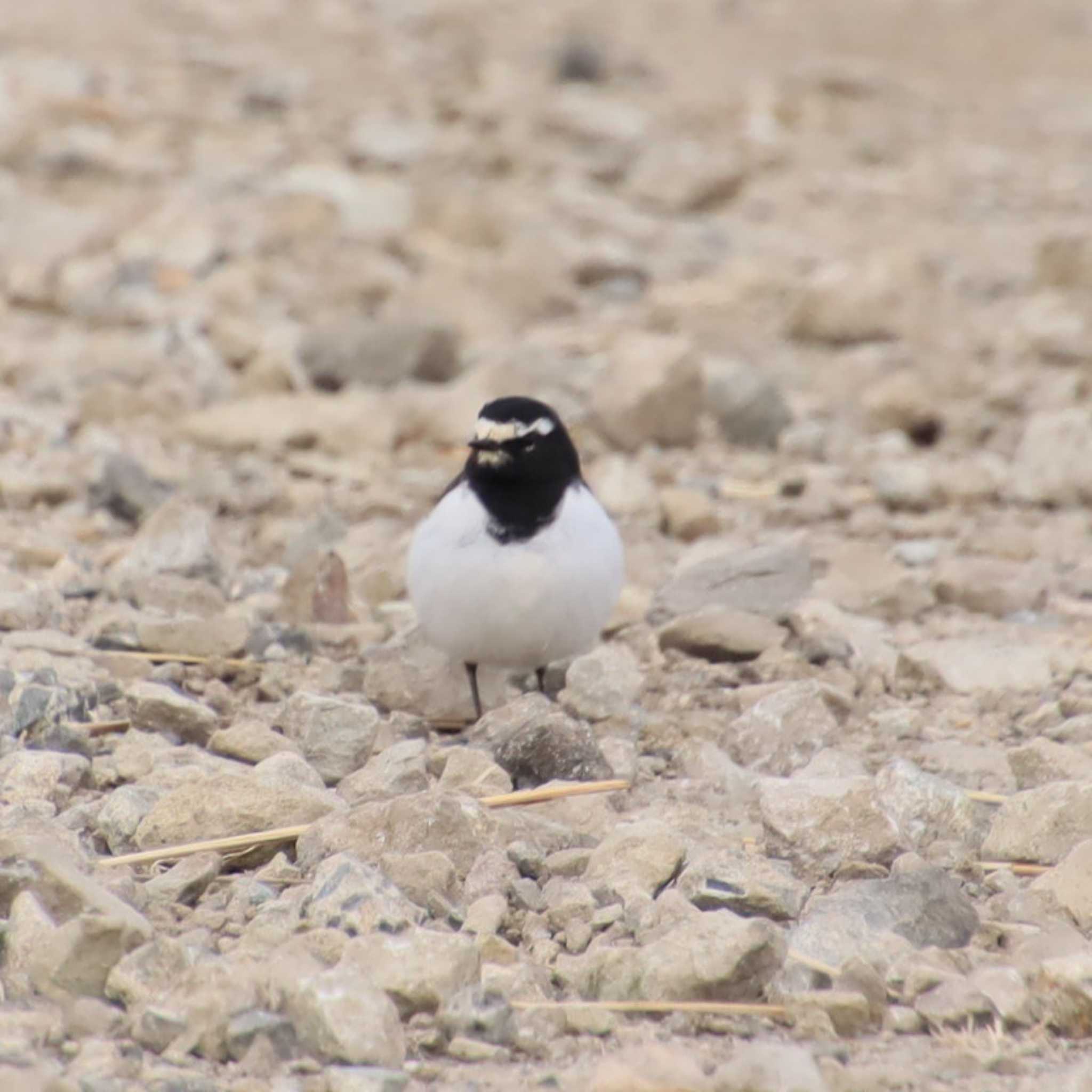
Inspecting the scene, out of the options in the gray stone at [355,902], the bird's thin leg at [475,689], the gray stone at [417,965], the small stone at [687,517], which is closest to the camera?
the gray stone at [417,965]

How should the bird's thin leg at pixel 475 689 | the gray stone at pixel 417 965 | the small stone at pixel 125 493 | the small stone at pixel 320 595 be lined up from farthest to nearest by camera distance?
the small stone at pixel 125 493
the small stone at pixel 320 595
the bird's thin leg at pixel 475 689
the gray stone at pixel 417 965

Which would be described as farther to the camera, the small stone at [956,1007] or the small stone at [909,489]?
the small stone at [909,489]

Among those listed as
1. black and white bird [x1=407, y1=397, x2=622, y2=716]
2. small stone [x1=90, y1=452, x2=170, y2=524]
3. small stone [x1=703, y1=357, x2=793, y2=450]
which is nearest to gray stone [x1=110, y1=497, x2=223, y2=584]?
small stone [x1=90, y1=452, x2=170, y2=524]

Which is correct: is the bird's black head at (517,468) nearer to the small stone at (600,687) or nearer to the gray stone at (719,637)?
the small stone at (600,687)

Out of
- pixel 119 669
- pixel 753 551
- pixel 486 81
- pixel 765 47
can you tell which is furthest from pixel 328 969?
pixel 765 47

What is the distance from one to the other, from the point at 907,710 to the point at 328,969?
2.20 meters

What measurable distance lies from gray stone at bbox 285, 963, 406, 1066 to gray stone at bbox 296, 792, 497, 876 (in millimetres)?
677

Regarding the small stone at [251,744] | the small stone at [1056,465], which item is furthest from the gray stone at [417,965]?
the small stone at [1056,465]

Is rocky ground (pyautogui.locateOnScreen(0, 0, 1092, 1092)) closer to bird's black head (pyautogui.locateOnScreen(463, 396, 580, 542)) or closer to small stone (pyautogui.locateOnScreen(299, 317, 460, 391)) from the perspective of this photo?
small stone (pyautogui.locateOnScreen(299, 317, 460, 391))

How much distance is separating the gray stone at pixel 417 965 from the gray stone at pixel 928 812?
1.14 metres

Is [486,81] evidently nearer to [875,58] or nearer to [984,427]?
[875,58]

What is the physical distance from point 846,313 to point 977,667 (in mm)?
4047

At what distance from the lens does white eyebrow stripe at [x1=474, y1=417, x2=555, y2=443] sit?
16.6 ft

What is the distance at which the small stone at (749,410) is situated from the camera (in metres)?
7.91
